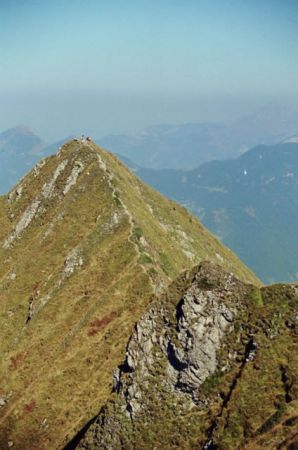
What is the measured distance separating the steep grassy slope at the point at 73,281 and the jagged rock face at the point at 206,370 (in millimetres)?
20705

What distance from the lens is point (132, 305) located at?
75.2 metres

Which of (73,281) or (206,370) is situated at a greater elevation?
(73,281)

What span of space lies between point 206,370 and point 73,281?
4640cm

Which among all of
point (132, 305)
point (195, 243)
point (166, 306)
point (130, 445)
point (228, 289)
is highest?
point (195, 243)

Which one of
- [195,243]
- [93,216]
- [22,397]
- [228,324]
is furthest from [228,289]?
[195,243]

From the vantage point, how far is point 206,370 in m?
43.8

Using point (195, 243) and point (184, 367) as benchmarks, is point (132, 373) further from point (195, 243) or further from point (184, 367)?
point (195, 243)

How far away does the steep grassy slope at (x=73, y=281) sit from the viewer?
68856mm

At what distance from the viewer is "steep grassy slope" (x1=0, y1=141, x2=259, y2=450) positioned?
68.9 m

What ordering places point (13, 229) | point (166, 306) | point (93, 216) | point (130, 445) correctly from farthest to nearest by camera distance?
point (13, 229)
point (93, 216)
point (166, 306)
point (130, 445)

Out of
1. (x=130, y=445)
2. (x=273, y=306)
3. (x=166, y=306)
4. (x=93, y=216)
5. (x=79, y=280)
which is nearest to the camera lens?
(x=130, y=445)

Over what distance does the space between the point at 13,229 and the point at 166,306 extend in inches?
3075

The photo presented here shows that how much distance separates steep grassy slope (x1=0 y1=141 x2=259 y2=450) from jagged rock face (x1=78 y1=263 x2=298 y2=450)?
20705 mm

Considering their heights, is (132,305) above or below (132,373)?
above
